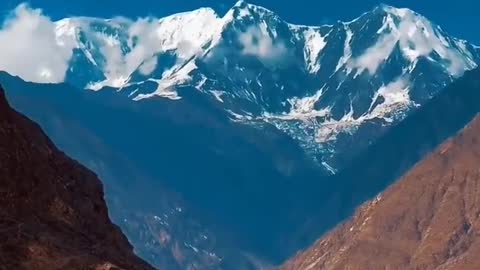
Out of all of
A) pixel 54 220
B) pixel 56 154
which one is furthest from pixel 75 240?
pixel 56 154

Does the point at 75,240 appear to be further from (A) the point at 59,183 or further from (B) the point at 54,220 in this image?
(A) the point at 59,183

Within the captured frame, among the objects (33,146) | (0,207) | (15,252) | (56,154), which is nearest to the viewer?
(15,252)

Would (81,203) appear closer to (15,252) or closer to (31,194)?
(31,194)

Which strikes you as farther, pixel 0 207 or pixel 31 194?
pixel 31 194

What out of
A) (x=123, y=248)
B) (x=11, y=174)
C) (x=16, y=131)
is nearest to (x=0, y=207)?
(x=11, y=174)

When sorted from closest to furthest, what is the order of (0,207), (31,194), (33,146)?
1. (0,207)
2. (31,194)
3. (33,146)

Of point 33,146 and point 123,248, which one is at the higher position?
point 33,146
